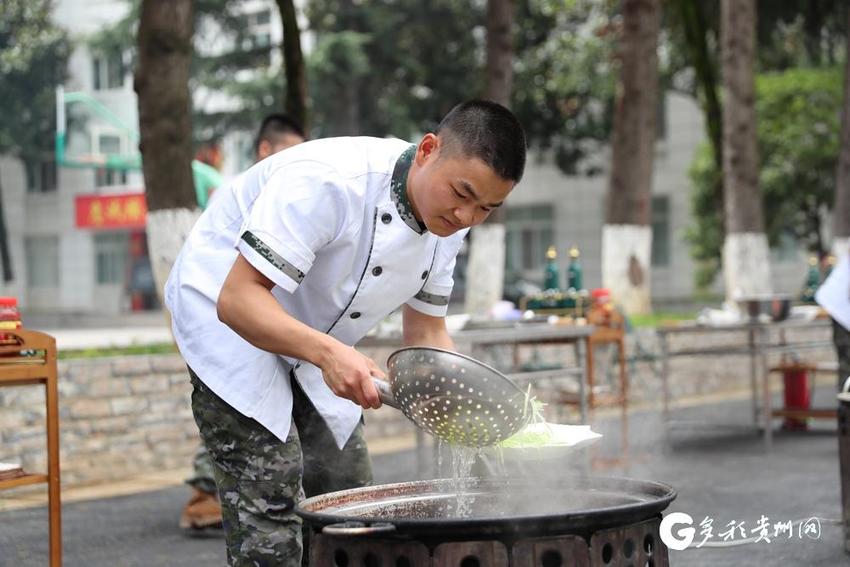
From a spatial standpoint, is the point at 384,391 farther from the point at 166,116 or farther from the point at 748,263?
the point at 748,263

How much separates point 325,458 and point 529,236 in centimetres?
3761

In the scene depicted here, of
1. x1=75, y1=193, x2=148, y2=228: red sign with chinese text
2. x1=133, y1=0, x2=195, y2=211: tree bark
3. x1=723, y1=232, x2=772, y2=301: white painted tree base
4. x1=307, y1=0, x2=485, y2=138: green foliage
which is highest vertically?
x1=307, y1=0, x2=485, y2=138: green foliage

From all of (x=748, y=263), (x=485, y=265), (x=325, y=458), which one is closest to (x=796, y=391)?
(x=748, y=263)

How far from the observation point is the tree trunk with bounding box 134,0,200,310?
814cm

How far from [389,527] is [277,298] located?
2.53 feet

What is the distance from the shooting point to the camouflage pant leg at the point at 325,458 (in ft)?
11.1

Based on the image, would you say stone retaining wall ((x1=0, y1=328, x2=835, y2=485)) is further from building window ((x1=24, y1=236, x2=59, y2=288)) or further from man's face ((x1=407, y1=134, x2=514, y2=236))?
building window ((x1=24, y1=236, x2=59, y2=288))

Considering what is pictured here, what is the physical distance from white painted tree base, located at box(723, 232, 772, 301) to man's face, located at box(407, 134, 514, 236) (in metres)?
12.3

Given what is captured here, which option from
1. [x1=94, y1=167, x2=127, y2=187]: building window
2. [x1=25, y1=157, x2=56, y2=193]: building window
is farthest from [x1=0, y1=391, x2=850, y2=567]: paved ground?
[x1=25, y1=157, x2=56, y2=193]: building window

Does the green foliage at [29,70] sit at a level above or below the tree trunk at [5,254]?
above

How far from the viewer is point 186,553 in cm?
586

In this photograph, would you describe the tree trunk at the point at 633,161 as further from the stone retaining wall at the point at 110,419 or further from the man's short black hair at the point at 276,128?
the man's short black hair at the point at 276,128

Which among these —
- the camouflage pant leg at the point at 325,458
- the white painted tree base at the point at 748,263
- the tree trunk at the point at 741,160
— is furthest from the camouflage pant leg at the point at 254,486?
the white painted tree base at the point at 748,263

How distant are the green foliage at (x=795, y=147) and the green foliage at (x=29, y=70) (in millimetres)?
17562
